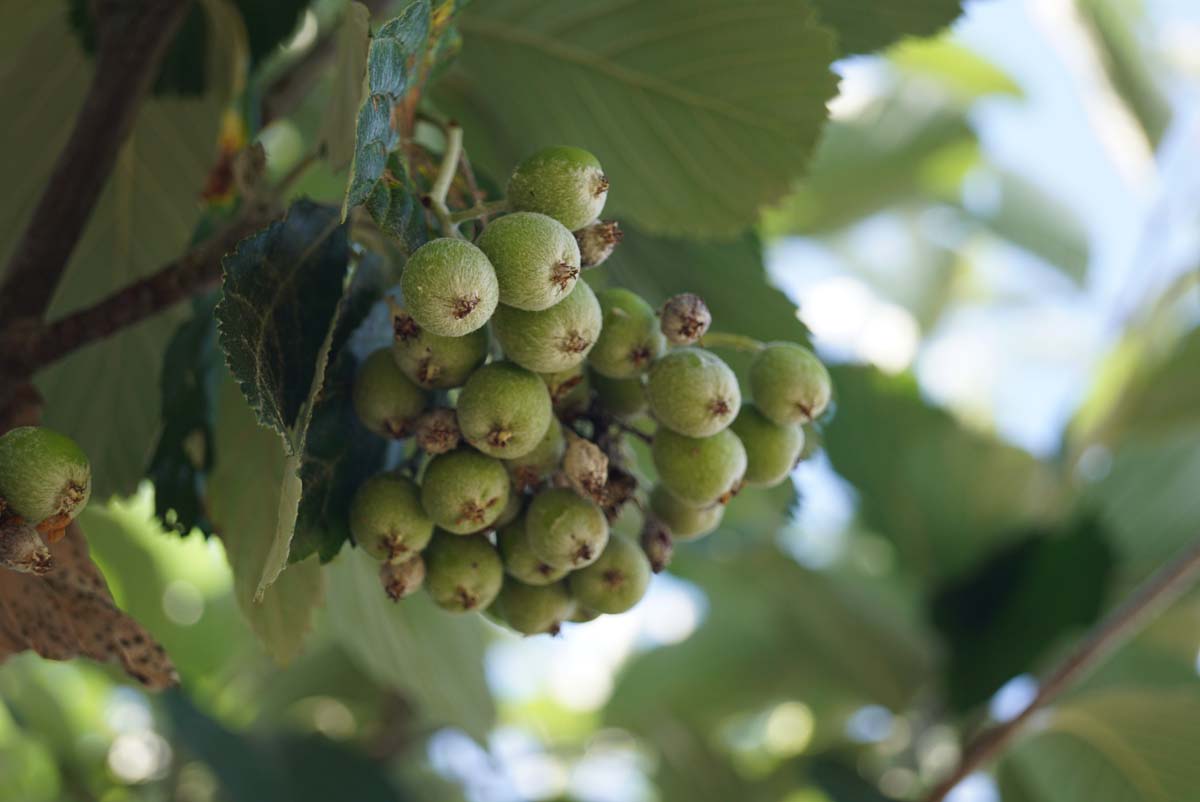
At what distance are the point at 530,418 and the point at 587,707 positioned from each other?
320cm

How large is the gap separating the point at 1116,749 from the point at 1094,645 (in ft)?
0.89

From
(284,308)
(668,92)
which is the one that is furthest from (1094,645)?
(284,308)

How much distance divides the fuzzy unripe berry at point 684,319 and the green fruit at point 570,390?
3.9 inches

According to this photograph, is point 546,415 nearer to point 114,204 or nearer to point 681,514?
point 681,514

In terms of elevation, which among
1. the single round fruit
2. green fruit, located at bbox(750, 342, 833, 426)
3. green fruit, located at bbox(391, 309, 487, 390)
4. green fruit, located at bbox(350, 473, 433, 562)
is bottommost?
the single round fruit

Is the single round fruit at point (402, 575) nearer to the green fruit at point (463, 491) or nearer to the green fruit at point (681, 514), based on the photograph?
the green fruit at point (463, 491)

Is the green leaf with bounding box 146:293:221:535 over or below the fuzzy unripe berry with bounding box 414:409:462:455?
below

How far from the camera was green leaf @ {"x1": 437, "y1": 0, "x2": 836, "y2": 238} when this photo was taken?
1.52 m

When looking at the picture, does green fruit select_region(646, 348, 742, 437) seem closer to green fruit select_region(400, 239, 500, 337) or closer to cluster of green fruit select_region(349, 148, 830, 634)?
cluster of green fruit select_region(349, 148, 830, 634)

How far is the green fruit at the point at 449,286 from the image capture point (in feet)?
3.13

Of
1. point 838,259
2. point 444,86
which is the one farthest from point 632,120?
point 838,259

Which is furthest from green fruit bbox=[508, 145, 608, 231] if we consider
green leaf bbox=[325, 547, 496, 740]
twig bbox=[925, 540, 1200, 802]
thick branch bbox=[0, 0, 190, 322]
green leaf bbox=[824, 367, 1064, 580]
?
green leaf bbox=[824, 367, 1064, 580]

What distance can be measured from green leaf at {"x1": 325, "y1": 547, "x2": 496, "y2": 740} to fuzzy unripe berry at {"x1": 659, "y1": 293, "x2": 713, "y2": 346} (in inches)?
26.4

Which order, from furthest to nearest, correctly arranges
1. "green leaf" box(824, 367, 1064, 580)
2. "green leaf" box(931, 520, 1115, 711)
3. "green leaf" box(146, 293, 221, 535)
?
"green leaf" box(824, 367, 1064, 580) → "green leaf" box(931, 520, 1115, 711) → "green leaf" box(146, 293, 221, 535)
